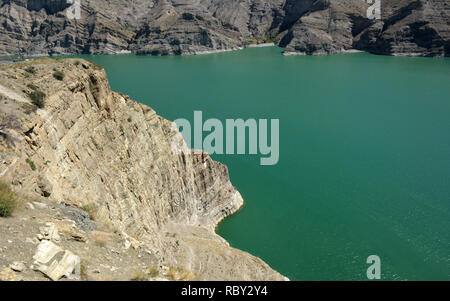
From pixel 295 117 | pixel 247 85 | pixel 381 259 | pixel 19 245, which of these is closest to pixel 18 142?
pixel 19 245

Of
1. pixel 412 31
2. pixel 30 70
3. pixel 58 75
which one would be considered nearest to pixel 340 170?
pixel 58 75

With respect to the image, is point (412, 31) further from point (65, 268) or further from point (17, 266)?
point (17, 266)

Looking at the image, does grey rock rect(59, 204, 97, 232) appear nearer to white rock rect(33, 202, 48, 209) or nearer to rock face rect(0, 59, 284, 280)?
white rock rect(33, 202, 48, 209)

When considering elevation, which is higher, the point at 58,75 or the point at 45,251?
the point at 58,75

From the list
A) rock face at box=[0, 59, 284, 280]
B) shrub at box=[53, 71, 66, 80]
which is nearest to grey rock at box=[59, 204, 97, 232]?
rock face at box=[0, 59, 284, 280]

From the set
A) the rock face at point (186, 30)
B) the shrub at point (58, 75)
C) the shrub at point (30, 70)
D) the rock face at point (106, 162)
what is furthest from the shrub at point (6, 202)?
the rock face at point (186, 30)

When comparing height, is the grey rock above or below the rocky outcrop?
below
